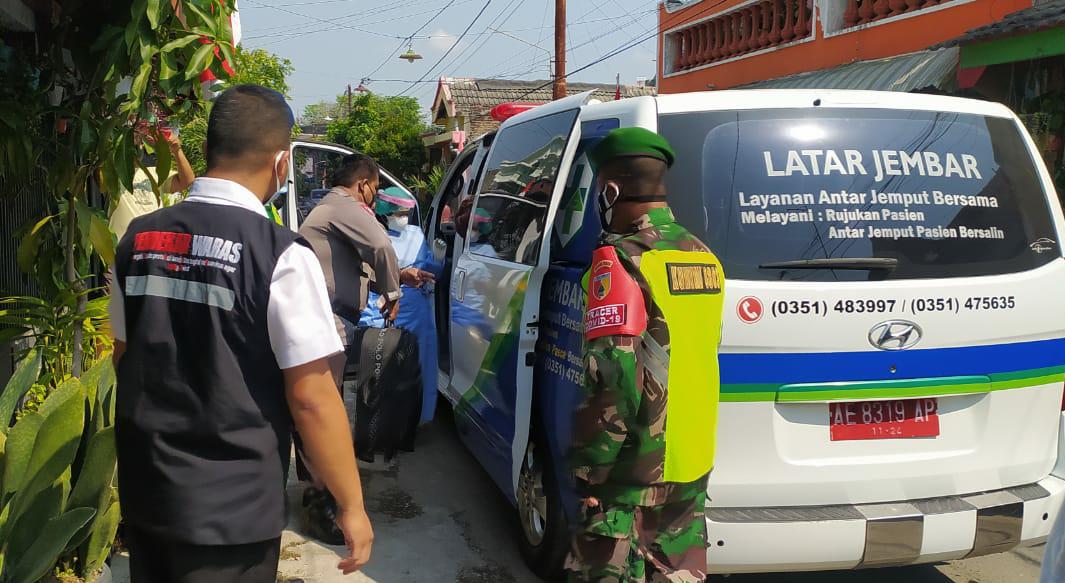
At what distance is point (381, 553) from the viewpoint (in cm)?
425

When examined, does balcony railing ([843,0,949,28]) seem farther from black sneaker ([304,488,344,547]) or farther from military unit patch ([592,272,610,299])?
military unit patch ([592,272,610,299])

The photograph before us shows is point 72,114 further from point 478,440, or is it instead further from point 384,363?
point 478,440

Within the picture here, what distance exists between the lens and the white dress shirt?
194 cm

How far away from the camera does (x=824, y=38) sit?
42.4ft

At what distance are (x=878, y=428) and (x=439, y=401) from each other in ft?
13.9

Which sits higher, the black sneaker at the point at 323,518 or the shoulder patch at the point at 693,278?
the shoulder patch at the point at 693,278

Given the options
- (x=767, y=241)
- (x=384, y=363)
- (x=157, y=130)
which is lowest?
(x=384, y=363)

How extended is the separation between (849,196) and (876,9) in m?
10.1

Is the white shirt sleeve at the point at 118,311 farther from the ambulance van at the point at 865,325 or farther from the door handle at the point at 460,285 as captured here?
the door handle at the point at 460,285

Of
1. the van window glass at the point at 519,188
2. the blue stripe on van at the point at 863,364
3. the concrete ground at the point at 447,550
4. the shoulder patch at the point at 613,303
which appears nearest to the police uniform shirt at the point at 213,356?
the shoulder patch at the point at 613,303

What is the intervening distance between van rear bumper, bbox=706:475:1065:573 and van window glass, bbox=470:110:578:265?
1360 mm

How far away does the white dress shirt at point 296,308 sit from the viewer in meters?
1.94

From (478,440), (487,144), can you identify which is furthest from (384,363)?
(487,144)

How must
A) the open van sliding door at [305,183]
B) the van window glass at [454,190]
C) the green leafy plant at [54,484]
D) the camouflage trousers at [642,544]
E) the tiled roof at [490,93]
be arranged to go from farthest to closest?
the tiled roof at [490,93] → the open van sliding door at [305,183] → the van window glass at [454,190] → the green leafy plant at [54,484] → the camouflage trousers at [642,544]
